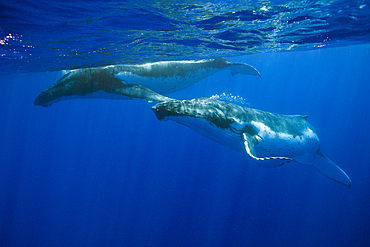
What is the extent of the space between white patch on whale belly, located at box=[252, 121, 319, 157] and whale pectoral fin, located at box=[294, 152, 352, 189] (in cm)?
64

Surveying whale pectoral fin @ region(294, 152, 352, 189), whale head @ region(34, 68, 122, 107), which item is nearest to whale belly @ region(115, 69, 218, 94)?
whale head @ region(34, 68, 122, 107)

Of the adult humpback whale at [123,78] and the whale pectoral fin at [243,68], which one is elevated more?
the whale pectoral fin at [243,68]

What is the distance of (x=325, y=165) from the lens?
7.36m

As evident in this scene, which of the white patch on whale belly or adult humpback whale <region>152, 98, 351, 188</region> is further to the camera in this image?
the white patch on whale belly

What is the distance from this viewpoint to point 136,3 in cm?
656

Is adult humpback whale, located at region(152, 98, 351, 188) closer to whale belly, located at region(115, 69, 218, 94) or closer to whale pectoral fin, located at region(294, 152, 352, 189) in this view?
whale pectoral fin, located at region(294, 152, 352, 189)

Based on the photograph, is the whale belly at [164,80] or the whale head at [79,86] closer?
the whale head at [79,86]

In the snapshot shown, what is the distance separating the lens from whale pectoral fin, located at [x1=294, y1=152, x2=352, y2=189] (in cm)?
718

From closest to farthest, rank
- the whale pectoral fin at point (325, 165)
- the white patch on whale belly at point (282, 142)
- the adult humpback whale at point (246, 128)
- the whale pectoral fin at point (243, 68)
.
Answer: the adult humpback whale at point (246, 128) → the white patch on whale belly at point (282, 142) → the whale pectoral fin at point (325, 165) → the whale pectoral fin at point (243, 68)

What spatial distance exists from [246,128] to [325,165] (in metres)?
4.83

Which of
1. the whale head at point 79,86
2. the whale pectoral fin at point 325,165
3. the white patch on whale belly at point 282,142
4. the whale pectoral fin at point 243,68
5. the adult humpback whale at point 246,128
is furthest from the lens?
the whale pectoral fin at point 243,68

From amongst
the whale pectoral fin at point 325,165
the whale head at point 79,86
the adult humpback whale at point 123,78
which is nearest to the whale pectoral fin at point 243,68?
the adult humpback whale at point 123,78

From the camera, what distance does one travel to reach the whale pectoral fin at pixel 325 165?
283 inches

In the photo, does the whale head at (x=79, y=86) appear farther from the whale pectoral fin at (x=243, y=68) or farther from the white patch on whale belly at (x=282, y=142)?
the whale pectoral fin at (x=243, y=68)
